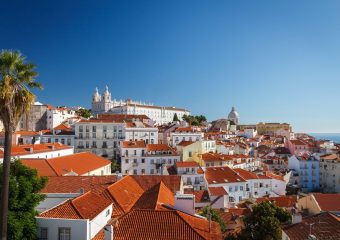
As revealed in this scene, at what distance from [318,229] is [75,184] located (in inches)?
748

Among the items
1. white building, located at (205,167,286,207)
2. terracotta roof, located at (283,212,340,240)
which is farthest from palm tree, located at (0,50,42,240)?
white building, located at (205,167,286,207)

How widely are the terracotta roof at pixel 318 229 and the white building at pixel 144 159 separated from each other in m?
40.7

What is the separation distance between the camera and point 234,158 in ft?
248

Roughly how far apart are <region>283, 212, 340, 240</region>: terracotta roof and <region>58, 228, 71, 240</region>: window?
44.0 ft

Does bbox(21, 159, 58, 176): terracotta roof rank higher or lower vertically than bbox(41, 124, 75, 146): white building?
lower

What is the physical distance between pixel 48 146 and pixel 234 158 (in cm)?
4029

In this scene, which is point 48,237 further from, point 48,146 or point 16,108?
point 48,146

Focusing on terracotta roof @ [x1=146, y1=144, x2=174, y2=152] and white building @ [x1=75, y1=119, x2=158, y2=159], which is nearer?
terracotta roof @ [x1=146, y1=144, x2=174, y2=152]

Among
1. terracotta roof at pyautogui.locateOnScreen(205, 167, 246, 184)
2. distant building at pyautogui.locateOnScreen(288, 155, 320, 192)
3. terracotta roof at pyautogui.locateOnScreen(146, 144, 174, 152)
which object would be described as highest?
terracotta roof at pyautogui.locateOnScreen(146, 144, 174, 152)

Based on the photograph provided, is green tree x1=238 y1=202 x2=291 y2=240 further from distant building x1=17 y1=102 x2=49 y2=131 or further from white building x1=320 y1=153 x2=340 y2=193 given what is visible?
distant building x1=17 y1=102 x2=49 y2=131

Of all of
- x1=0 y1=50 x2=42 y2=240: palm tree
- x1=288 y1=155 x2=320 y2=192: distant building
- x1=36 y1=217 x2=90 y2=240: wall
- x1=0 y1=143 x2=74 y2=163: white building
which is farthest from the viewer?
x1=288 y1=155 x2=320 y2=192: distant building

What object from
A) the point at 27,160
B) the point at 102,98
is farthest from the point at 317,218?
the point at 102,98

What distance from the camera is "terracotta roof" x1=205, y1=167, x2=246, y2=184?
5558 cm

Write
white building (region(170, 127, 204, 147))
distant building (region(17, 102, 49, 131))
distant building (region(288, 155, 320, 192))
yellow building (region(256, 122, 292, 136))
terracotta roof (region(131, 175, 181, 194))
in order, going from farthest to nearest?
yellow building (region(256, 122, 292, 136))
distant building (region(17, 102, 49, 131))
white building (region(170, 127, 204, 147))
distant building (region(288, 155, 320, 192))
terracotta roof (region(131, 175, 181, 194))
